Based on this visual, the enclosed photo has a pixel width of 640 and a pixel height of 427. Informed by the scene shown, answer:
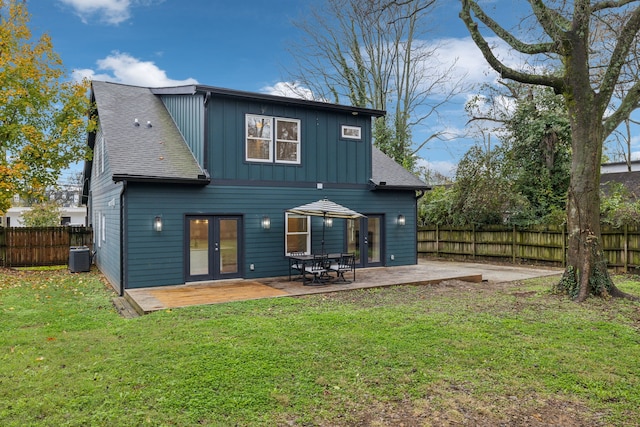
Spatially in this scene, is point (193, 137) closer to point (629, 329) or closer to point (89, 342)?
point (89, 342)

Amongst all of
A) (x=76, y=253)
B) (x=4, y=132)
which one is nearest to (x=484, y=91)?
(x=76, y=253)

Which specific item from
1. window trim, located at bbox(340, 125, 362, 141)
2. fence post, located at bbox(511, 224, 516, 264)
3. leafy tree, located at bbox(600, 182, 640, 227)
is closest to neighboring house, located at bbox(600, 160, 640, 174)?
fence post, located at bbox(511, 224, 516, 264)

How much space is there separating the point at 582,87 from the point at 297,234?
7186 mm

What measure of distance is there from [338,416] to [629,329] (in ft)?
16.6

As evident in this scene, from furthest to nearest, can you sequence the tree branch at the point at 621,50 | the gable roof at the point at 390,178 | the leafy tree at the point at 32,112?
the leafy tree at the point at 32,112 → the gable roof at the point at 390,178 → the tree branch at the point at 621,50

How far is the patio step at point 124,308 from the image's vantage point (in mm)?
7439

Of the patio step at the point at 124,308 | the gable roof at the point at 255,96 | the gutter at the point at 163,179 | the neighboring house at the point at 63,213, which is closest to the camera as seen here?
the patio step at the point at 124,308

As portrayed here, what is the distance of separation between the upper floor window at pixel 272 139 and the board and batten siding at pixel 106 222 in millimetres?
3316

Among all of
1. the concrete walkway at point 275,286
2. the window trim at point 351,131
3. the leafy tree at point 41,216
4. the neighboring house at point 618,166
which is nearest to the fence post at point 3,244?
the concrete walkway at point 275,286

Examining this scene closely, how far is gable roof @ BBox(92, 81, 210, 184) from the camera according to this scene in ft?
31.2

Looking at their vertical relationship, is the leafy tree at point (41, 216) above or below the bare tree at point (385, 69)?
below

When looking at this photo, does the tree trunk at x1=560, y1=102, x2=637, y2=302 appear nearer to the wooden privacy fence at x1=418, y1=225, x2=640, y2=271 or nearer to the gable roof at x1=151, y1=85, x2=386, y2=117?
the wooden privacy fence at x1=418, y1=225, x2=640, y2=271

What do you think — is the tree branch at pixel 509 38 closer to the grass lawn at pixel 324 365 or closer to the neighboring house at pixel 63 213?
the grass lawn at pixel 324 365

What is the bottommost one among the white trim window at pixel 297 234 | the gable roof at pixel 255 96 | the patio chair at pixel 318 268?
the patio chair at pixel 318 268
